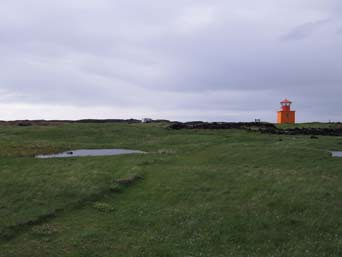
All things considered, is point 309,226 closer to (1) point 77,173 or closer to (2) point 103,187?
(2) point 103,187

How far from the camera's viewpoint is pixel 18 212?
18.7 metres

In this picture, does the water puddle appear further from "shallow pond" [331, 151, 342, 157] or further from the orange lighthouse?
the orange lighthouse

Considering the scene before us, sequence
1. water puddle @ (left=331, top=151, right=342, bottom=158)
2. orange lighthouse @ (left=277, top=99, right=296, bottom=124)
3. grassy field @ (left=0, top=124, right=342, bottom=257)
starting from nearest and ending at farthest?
grassy field @ (left=0, top=124, right=342, bottom=257), water puddle @ (left=331, top=151, right=342, bottom=158), orange lighthouse @ (left=277, top=99, right=296, bottom=124)

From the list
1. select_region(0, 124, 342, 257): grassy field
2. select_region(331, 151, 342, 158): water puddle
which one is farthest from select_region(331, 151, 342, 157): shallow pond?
select_region(0, 124, 342, 257): grassy field

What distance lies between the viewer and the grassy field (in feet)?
48.2

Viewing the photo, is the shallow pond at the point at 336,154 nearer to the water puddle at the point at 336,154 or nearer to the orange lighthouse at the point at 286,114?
the water puddle at the point at 336,154

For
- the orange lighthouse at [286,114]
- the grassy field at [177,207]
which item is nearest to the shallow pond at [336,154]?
the grassy field at [177,207]

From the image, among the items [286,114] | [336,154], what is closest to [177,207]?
[336,154]

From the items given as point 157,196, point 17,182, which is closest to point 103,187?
point 157,196

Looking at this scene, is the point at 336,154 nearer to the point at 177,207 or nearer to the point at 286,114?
the point at 177,207

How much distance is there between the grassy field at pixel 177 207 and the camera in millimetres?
14688

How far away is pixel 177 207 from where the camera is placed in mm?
19625

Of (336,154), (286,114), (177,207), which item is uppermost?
(286,114)

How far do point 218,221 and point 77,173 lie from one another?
1355cm
